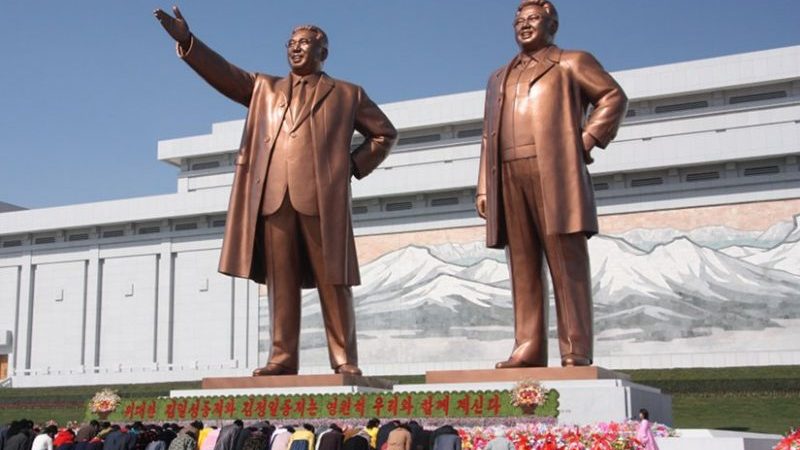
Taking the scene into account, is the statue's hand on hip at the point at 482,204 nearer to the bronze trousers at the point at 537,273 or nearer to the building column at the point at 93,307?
the bronze trousers at the point at 537,273

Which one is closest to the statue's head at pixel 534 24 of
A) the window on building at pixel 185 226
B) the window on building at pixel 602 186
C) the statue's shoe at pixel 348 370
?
the statue's shoe at pixel 348 370

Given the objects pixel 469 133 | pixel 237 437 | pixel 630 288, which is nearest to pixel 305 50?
pixel 237 437

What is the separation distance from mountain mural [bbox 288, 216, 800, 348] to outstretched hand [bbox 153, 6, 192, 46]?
1369cm

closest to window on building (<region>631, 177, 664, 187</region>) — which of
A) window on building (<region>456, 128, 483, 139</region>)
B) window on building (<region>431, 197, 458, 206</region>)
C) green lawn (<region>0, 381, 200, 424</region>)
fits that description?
window on building (<region>431, 197, 458, 206</region>)

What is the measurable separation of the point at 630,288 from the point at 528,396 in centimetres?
1473

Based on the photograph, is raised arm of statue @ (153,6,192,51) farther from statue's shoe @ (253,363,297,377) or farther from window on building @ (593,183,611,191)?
window on building @ (593,183,611,191)

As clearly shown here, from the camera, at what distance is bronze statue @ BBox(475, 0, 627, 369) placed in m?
8.05

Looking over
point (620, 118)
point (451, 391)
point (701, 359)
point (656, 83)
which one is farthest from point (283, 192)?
point (656, 83)

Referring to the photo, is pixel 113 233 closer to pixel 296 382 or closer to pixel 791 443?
pixel 296 382

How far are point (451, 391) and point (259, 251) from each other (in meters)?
2.47

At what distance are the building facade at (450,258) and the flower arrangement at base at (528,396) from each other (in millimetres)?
14236

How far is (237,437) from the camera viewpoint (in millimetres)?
7238

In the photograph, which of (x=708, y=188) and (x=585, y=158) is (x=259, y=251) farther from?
(x=708, y=188)

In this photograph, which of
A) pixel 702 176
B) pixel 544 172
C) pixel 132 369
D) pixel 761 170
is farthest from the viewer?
pixel 132 369
